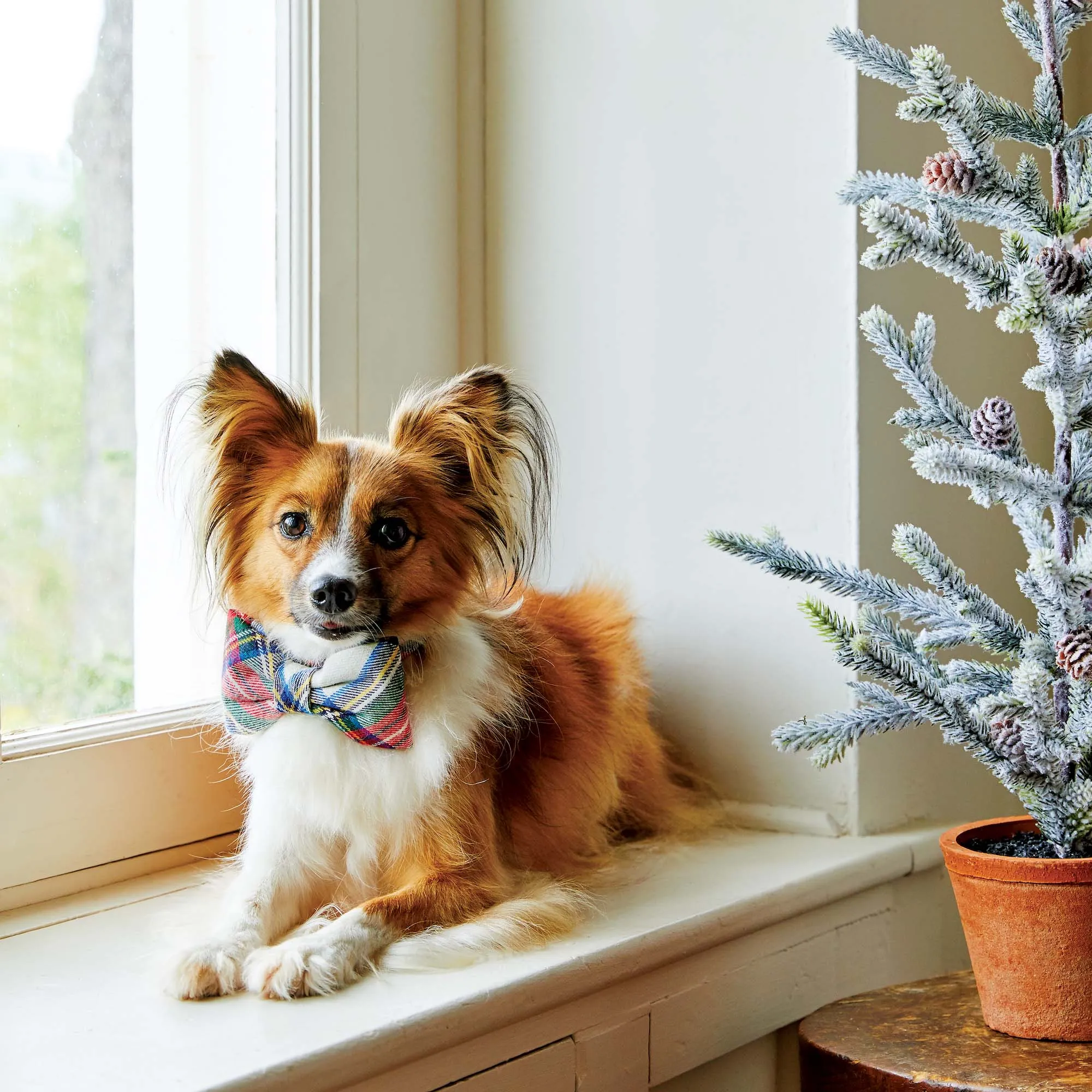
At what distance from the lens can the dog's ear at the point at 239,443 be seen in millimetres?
1331

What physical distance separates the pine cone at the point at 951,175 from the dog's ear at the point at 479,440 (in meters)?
0.47

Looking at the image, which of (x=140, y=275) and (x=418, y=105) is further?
(x=418, y=105)

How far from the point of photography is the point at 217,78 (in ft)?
5.59

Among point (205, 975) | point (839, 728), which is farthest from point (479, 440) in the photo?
point (205, 975)

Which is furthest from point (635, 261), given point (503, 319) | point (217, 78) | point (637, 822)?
point (637, 822)

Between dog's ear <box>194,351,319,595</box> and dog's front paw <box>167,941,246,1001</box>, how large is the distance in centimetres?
40

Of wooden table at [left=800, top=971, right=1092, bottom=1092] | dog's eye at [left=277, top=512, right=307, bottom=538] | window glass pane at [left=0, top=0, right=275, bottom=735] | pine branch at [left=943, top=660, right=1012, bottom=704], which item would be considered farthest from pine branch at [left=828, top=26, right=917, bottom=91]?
wooden table at [left=800, top=971, right=1092, bottom=1092]

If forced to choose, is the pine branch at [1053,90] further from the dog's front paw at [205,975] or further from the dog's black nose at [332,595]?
the dog's front paw at [205,975]

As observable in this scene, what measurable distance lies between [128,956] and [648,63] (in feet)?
4.54

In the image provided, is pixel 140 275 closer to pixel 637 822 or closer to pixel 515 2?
pixel 515 2

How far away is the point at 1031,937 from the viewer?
46.9 inches

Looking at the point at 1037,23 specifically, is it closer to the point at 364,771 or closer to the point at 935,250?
the point at 935,250

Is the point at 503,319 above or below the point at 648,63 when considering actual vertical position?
below

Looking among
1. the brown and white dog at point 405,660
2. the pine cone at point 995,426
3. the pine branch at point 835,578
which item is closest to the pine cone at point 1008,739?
the pine branch at point 835,578
